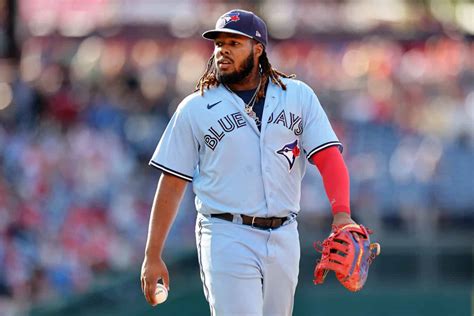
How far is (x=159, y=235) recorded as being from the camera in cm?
552

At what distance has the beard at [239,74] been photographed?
221 inches

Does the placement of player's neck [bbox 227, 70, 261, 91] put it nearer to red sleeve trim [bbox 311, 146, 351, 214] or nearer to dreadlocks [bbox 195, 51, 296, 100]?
dreadlocks [bbox 195, 51, 296, 100]

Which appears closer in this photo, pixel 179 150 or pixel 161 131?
pixel 179 150

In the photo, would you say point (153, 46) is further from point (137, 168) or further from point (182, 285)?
point (182, 285)

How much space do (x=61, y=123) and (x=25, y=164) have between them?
219 centimetres

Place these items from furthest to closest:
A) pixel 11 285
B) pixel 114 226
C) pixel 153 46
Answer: pixel 153 46, pixel 114 226, pixel 11 285

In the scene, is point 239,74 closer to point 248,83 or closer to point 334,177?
point 248,83

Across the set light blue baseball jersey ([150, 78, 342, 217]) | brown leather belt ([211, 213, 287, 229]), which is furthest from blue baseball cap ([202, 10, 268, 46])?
brown leather belt ([211, 213, 287, 229])

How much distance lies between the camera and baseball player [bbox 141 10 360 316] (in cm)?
551

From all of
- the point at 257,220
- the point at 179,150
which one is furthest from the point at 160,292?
the point at 179,150

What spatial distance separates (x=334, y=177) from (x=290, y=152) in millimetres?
236

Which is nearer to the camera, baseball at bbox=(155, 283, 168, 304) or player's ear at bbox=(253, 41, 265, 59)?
baseball at bbox=(155, 283, 168, 304)

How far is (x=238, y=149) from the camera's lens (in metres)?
5.54

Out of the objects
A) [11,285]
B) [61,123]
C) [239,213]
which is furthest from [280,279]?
[61,123]
